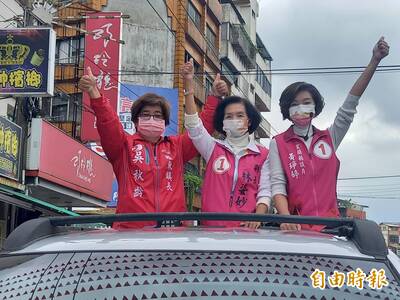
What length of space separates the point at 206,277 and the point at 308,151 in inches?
78.5

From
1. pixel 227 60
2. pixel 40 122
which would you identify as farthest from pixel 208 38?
pixel 40 122

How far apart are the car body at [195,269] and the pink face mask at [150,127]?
183cm

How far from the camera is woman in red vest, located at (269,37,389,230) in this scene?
3561mm

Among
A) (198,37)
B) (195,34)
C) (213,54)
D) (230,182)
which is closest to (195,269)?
(230,182)

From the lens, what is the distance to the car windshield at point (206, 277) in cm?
184

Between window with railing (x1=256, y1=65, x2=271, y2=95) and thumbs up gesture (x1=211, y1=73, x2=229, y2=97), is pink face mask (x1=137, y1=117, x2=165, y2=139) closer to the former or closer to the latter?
thumbs up gesture (x1=211, y1=73, x2=229, y2=97)

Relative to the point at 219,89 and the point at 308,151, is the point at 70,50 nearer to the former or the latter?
the point at 219,89

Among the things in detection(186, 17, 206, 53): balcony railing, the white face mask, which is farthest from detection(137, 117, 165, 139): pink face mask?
detection(186, 17, 206, 53): balcony railing

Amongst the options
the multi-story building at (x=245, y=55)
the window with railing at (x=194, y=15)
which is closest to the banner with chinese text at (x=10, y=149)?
the multi-story building at (x=245, y=55)

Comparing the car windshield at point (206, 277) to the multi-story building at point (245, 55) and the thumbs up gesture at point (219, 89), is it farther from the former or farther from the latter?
the multi-story building at point (245, 55)

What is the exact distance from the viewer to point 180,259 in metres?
1.93

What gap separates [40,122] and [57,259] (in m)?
11.7

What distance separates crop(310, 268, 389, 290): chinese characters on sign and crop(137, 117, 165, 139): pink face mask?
85.2 inches

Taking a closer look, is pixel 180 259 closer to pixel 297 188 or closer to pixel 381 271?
pixel 381 271
